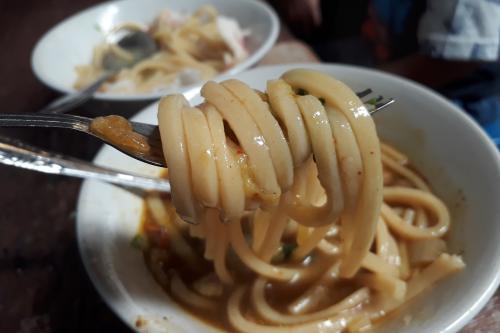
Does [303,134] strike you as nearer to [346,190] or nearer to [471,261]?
[346,190]

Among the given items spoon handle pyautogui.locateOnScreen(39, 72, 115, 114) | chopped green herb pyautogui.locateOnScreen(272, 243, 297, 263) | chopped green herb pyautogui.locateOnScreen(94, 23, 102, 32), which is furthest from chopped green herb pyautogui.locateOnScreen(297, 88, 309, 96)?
chopped green herb pyautogui.locateOnScreen(94, 23, 102, 32)

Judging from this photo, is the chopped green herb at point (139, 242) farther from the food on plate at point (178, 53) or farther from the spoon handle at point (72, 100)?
the food on plate at point (178, 53)

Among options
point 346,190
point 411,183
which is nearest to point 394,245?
point 411,183

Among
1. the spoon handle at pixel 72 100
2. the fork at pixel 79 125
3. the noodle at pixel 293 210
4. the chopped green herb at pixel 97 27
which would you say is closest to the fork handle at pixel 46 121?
the fork at pixel 79 125

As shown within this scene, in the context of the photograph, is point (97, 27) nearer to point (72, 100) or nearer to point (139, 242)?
point (72, 100)

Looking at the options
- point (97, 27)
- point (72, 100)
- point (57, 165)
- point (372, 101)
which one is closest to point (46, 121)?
point (57, 165)

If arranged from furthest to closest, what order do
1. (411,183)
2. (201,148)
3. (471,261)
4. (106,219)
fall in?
(411,183) → (106,219) → (471,261) → (201,148)
